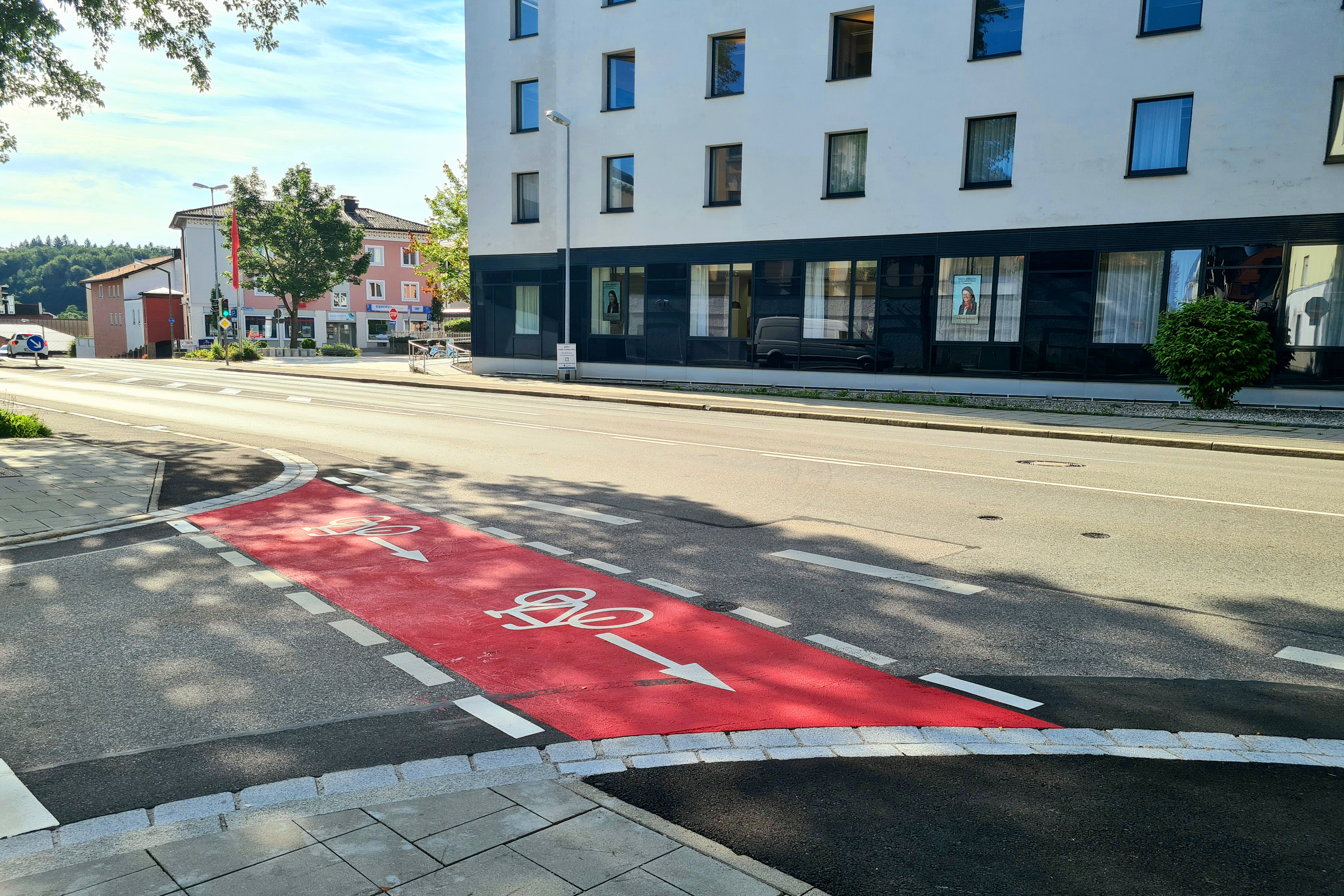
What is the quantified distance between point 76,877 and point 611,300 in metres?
29.8

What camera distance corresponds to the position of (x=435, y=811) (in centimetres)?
347

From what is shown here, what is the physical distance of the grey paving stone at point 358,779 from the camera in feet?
12.1

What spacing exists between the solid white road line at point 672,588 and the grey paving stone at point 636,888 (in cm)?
345

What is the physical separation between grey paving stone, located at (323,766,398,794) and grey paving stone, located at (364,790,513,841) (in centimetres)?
20

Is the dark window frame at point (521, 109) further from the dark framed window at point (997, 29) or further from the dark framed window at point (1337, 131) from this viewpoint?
the dark framed window at point (1337, 131)

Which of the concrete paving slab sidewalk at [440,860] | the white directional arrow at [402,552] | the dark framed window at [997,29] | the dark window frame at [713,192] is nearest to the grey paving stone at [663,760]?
the concrete paving slab sidewalk at [440,860]

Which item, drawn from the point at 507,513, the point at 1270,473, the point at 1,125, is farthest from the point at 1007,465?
the point at 1,125

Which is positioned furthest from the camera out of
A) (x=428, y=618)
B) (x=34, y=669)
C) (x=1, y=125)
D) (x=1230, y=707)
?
(x=1, y=125)

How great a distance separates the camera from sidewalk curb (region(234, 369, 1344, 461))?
14.9 metres

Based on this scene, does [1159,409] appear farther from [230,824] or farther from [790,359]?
[230,824]

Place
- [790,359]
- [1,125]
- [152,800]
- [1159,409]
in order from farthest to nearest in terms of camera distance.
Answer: [790,359] → [1159,409] → [1,125] → [152,800]

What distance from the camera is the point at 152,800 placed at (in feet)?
11.8

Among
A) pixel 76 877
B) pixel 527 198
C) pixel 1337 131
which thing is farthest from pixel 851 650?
pixel 527 198

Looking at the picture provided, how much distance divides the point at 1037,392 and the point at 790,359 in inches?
284
